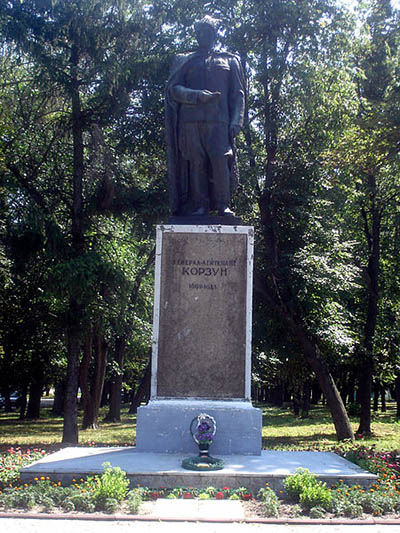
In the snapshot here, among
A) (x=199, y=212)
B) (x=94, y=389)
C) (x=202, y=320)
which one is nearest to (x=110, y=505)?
(x=202, y=320)

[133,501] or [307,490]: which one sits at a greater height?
[307,490]

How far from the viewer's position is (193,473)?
6.24 metres

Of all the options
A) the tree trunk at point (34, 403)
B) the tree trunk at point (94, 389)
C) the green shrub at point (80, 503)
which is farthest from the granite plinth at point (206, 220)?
the tree trunk at point (34, 403)

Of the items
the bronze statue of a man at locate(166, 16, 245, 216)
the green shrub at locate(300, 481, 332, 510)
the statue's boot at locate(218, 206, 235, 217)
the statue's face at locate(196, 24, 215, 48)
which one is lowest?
the green shrub at locate(300, 481, 332, 510)

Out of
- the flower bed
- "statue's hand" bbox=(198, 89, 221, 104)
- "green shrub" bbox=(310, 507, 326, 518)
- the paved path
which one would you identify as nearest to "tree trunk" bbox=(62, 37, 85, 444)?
A: "statue's hand" bbox=(198, 89, 221, 104)

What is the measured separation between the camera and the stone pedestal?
770 centimetres

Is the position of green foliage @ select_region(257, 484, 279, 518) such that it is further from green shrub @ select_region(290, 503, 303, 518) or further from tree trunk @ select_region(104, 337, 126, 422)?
tree trunk @ select_region(104, 337, 126, 422)

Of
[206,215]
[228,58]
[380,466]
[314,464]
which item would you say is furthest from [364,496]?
[228,58]

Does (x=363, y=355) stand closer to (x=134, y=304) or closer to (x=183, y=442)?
(x=134, y=304)

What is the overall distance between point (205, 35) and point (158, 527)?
256 inches

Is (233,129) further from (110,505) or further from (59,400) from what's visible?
(59,400)

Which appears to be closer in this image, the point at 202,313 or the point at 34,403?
the point at 202,313

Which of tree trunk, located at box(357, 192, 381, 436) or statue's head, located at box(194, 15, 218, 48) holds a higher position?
statue's head, located at box(194, 15, 218, 48)

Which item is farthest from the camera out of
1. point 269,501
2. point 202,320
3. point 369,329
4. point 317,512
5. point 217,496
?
point 369,329
